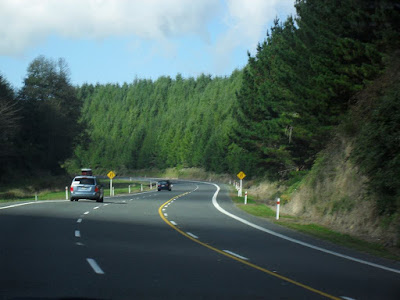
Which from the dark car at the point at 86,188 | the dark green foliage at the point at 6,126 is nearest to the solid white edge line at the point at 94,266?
the dark car at the point at 86,188

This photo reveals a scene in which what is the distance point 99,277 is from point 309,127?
81.9 ft

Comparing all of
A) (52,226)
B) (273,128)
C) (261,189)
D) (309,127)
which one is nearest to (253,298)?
(52,226)

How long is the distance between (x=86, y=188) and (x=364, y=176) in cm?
2218

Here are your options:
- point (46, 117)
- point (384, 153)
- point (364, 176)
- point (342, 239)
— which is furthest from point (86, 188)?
point (46, 117)

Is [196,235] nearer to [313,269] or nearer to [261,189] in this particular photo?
[313,269]

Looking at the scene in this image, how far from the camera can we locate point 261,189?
62656 millimetres

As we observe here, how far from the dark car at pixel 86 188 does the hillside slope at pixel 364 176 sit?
13.8 m

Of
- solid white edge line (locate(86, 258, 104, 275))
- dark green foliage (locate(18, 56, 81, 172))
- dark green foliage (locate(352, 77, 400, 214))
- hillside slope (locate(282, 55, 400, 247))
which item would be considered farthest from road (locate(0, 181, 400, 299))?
dark green foliage (locate(18, 56, 81, 172))

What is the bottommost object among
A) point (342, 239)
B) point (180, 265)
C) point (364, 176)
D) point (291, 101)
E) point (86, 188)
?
point (342, 239)

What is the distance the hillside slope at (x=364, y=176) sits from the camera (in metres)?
19.5

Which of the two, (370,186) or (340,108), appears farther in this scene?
(340,108)

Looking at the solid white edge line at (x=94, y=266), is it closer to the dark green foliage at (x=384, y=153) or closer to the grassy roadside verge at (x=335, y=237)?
the grassy roadside verge at (x=335, y=237)

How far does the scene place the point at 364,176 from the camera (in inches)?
957

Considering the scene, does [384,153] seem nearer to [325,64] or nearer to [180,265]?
[180,265]
